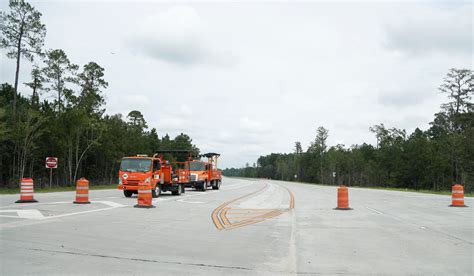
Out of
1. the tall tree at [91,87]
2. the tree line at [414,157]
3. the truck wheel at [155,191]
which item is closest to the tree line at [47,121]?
the tall tree at [91,87]

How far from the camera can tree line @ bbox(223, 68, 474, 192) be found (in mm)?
70500

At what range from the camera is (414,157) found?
313 feet

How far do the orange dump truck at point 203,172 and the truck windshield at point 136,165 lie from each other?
11440 millimetres

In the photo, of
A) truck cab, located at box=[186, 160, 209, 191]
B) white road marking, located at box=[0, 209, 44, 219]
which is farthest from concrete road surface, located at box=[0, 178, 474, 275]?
truck cab, located at box=[186, 160, 209, 191]

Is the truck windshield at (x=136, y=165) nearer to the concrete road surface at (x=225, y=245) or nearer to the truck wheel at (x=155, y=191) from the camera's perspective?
the truck wheel at (x=155, y=191)

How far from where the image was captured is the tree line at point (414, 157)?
7050 centimetres

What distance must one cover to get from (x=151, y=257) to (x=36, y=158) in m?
47.8

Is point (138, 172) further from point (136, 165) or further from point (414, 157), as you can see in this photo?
point (414, 157)

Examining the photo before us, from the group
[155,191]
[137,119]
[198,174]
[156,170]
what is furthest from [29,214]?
[137,119]

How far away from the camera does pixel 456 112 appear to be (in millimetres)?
70812

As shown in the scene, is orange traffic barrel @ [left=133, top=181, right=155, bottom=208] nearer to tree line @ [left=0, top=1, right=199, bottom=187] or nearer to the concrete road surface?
the concrete road surface

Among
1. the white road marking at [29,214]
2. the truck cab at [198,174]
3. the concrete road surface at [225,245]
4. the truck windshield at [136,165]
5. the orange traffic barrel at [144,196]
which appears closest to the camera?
the concrete road surface at [225,245]

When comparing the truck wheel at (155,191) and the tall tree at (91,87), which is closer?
the truck wheel at (155,191)

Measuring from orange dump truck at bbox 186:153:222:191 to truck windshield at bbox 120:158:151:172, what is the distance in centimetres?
1144
